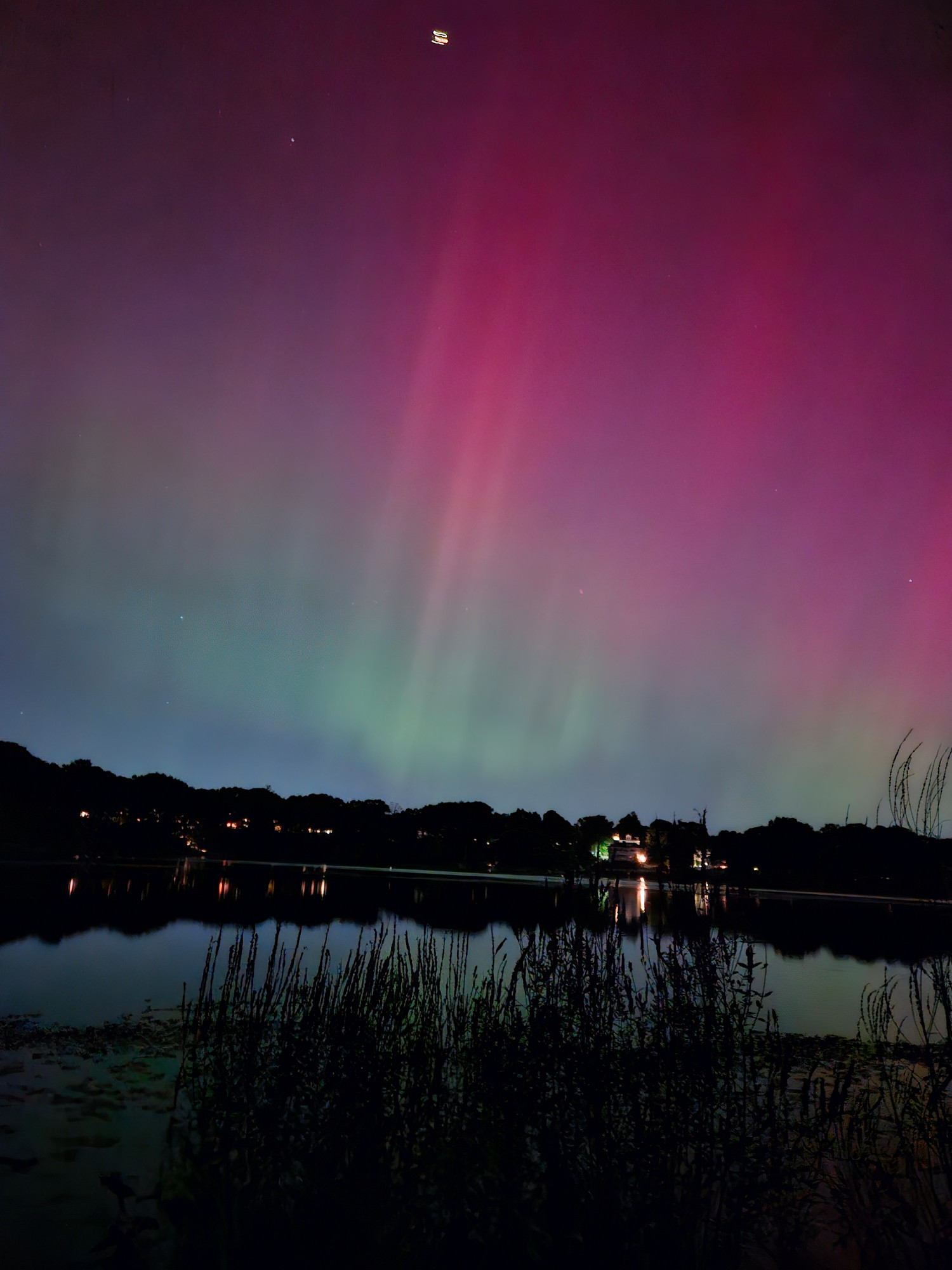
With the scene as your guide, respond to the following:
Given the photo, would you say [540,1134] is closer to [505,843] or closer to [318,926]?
[318,926]

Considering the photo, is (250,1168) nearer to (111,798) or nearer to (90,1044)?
(90,1044)

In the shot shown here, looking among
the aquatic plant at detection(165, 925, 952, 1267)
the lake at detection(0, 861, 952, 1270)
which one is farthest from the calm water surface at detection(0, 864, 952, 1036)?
the aquatic plant at detection(165, 925, 952, 1267)

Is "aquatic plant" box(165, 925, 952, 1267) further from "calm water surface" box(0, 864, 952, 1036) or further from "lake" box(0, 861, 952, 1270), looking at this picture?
"calm water surface" box(0, 864, 952, 1036)

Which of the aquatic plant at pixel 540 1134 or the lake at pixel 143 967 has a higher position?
the aquatic plant at pixel 540 1134

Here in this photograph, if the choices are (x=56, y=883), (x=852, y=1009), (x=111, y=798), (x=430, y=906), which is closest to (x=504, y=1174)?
(x=852, y=1009)

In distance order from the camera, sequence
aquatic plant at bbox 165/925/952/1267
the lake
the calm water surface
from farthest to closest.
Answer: the calm water surface < the lake < aquatic plant at bbox 165/925/952/1267

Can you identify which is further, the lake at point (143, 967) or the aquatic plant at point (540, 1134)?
the lake at point (143, 967)

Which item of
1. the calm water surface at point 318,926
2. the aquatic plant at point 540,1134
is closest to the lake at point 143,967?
the calm water surface at point 318,926

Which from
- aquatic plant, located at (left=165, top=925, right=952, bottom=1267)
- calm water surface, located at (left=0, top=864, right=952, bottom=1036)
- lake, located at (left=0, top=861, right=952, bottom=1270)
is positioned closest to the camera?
aquatic plant, located at (left=165, top=925, right=952, bottom=1267)

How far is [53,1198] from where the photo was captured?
818cm

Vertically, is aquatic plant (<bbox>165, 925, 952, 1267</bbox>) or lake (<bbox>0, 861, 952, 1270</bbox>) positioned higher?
aquatic plant (<bbox>165, 925, 952, 1267</bbox>)

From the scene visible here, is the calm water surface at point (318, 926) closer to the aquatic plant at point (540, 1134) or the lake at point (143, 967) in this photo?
the lake at point (143, 967)

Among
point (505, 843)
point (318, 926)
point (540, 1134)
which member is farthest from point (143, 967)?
point (505, 843)

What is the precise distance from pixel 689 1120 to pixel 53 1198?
8.17 metres
